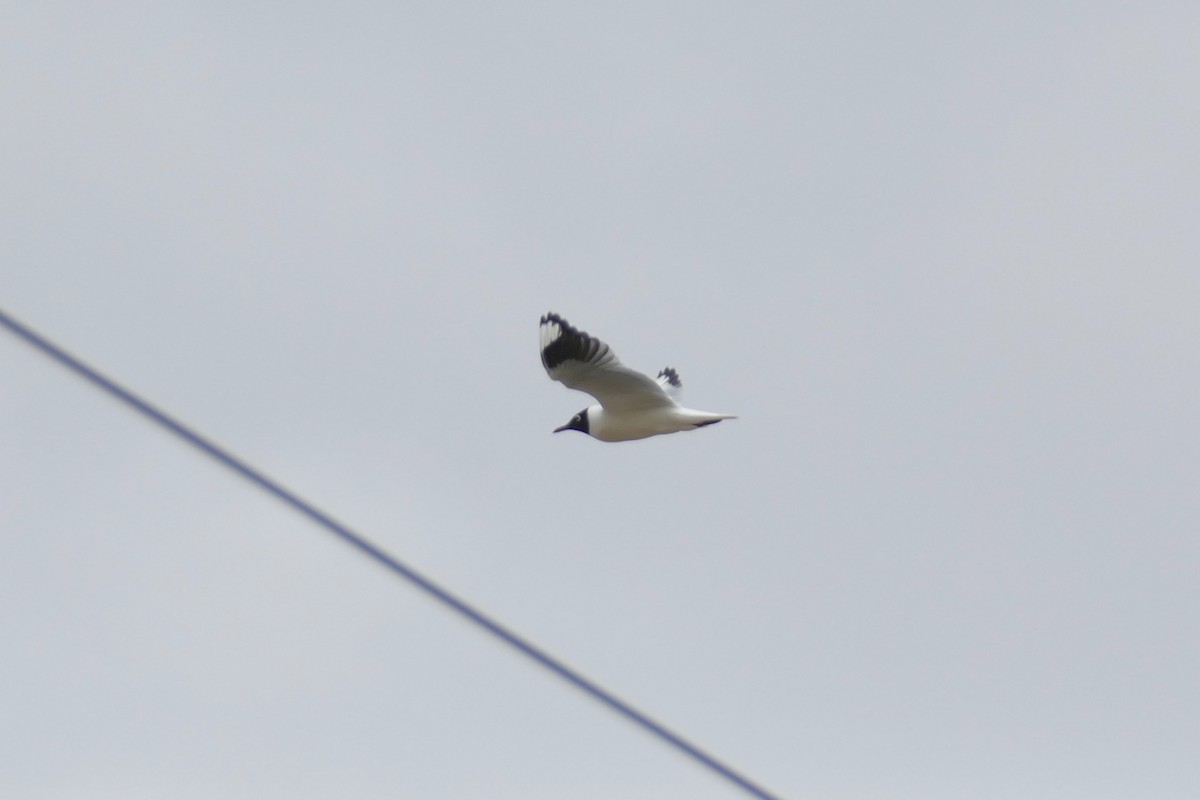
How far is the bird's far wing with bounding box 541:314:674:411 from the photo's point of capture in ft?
47.3

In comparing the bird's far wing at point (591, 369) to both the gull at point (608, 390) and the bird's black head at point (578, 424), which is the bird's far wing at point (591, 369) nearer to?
the gull at point (608, 390)

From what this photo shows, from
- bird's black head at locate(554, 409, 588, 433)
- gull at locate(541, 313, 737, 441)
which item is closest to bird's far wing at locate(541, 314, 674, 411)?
gull at locate(541, 313, 737, 441)

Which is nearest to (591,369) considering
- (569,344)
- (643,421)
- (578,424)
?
(569,344)

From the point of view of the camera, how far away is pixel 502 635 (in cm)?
429

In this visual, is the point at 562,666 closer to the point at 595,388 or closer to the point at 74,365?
the point at 74,365

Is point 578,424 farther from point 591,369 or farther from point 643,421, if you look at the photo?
point 591,369

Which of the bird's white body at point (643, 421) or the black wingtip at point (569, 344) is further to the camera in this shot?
the bird's white body at point (643, 421)

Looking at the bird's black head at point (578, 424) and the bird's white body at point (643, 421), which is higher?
the bird's black head at point (578, 424)

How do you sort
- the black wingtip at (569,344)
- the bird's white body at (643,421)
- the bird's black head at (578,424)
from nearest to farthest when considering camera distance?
the black wingtip at (569,344), the bird's white body at (643,421), the bird's black head at (578,424)

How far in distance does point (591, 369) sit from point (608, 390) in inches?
24.4

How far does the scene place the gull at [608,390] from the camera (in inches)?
568

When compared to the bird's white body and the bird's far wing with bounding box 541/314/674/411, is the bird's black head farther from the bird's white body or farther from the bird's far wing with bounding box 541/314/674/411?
the bird's far wing with bounding box 541/314/674/411

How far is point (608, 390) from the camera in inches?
600

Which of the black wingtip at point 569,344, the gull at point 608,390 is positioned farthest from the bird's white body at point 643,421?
the black wingtip at point 569,344
